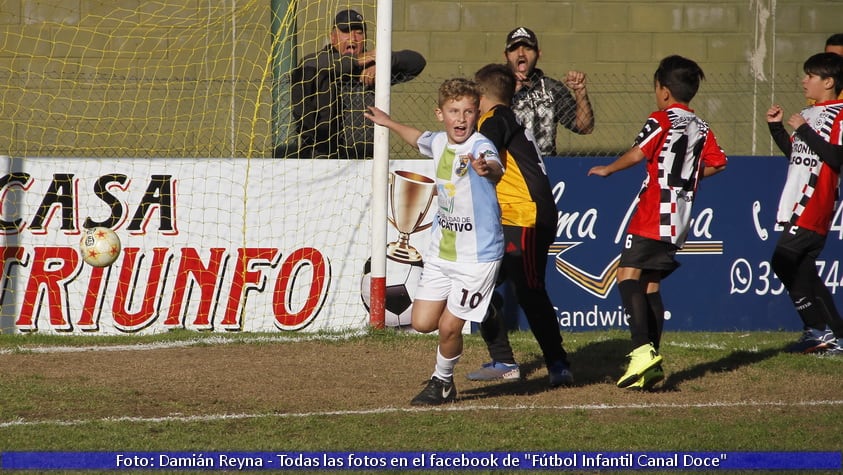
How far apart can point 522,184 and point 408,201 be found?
2.56 meters

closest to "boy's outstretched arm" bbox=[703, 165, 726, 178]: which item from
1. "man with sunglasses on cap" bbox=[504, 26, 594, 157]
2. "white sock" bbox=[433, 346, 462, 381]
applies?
"white sock" bbox=[433, 346, 462, 381]

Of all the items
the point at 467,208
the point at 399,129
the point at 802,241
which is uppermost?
the point at 399,129

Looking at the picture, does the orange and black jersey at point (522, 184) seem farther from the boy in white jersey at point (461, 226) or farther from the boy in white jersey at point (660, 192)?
the boy in white jersey at point (461, 226)

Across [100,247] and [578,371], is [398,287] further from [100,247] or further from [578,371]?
[100,247]

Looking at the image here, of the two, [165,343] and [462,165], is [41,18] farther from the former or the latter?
[462,165]

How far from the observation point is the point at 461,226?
6.31m

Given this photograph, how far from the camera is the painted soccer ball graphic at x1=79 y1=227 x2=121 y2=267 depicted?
8.94 metres

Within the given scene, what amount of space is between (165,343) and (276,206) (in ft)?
5.04

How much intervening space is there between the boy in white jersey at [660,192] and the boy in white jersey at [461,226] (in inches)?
35.3

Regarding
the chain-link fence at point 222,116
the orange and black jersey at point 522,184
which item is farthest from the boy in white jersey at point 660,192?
the chain-link fence at point 222,116

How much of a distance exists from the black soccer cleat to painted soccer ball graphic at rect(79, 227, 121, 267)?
3.59 metres

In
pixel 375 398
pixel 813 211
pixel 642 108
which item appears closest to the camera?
pixel 375 398

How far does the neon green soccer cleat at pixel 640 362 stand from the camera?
6.79 m
